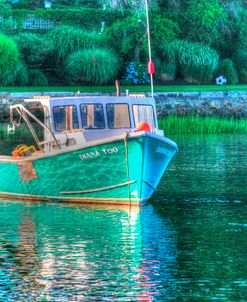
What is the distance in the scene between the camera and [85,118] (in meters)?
26.3

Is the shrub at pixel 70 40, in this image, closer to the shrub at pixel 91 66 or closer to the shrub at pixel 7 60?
the shrub at pixel 91 66

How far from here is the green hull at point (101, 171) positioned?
24.6 metres

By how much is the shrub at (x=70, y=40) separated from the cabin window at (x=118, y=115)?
30.6 metres

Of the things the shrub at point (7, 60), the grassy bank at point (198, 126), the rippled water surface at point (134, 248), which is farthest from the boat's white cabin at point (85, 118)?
the shrub at point (7, 60)

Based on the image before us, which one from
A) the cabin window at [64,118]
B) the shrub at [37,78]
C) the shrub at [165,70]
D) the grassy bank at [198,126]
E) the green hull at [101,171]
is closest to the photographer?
the green hull at [101,171]

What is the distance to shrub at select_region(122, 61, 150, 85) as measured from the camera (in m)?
56.9

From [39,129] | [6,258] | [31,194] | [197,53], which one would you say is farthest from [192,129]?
[6,258]

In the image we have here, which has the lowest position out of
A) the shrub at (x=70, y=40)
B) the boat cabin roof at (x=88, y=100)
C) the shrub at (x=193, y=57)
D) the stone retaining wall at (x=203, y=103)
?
the stone retaining wall at (x=203, y=103)

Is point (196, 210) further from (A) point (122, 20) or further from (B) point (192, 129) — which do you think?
(A) point (122, 20)

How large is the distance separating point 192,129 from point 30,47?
12.5m

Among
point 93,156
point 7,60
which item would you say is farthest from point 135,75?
point 93,156

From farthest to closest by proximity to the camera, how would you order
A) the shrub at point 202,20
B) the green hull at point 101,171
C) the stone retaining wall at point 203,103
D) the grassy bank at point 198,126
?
the shrub at point 202,20 < the stone retaining wall at point 203,103 < the grassy bank at point 198,126 < the green hull at point 101,171

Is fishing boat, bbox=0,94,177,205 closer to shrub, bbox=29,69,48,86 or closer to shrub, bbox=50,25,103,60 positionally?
shrub, bbox=29,69,48,86

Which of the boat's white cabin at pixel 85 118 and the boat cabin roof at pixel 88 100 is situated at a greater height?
the boat cabin roof at pixel 88 100
